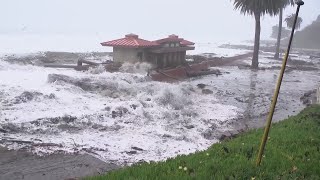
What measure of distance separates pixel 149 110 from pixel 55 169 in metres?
7.01

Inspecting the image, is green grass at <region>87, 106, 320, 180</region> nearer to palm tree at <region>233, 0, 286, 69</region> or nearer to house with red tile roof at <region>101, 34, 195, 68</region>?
house with red tile roof at <region>101, 34, 195, 68</region>

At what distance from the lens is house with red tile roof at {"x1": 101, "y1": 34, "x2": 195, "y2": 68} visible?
88.5 ft

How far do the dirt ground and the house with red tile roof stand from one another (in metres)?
17.0

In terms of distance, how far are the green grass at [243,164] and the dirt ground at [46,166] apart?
255 cm

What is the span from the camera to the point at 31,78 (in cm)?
2169

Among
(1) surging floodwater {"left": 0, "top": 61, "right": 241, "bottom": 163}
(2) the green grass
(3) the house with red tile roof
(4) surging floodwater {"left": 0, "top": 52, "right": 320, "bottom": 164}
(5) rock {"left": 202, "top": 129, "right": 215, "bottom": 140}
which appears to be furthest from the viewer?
(3) the house with red tile roof

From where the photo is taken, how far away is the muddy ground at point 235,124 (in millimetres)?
9039

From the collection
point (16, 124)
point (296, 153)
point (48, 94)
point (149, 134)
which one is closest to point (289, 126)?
point (296, 153)

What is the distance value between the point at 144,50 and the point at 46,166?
19.0 meters

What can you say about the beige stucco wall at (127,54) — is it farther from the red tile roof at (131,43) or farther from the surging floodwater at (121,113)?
the surging floodwater at (121,113)

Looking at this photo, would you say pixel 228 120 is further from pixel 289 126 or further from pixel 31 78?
pixel 31 78

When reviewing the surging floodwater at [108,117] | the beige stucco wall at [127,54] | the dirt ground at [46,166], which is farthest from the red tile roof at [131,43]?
the dirt ground at [46,166]

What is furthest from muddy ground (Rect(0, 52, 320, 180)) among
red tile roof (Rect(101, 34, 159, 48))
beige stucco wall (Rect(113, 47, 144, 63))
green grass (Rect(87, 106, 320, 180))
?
beige stucco wall (Rect(113, 47, 144, 63))

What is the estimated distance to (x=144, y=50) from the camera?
2762 centimetres
